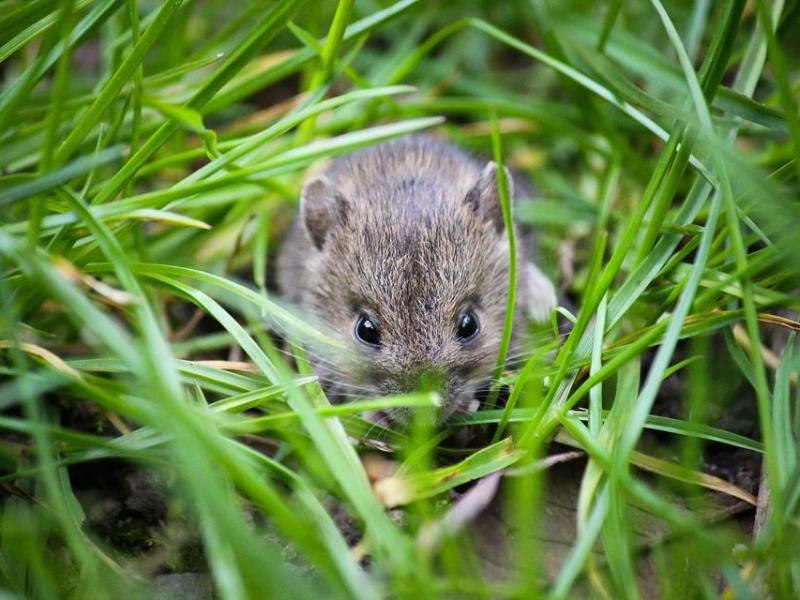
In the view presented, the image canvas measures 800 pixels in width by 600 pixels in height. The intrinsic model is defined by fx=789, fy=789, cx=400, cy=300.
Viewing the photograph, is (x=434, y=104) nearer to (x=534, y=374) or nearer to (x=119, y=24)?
(x=119, y=24)

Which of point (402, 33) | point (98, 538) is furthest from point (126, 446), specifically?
point (402, 33)

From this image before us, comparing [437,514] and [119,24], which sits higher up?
[119,24]

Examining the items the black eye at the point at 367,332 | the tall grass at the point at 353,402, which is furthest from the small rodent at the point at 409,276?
the tall grass at the point at 353,402

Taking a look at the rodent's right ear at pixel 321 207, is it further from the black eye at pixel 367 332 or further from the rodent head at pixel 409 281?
the black eye at pixel 367 332

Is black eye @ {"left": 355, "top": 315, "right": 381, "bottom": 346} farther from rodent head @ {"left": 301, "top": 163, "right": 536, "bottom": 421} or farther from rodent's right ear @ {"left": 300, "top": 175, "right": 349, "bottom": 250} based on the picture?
rodent's right ear @ {"left": 300, "top": 175, "right": 349, "bottom": 250}

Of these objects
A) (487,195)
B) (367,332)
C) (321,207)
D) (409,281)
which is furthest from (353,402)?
(487,195)

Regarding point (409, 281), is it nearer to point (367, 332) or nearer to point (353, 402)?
→ point (367, 332)
